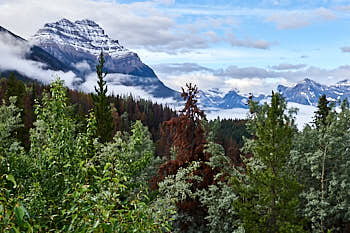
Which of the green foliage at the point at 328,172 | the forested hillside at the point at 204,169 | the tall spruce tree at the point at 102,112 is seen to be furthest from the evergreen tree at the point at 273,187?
the tall spruce tree at the point at 102,112

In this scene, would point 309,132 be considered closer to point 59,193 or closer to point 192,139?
point 192,139

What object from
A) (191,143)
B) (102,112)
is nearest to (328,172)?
(191,143)

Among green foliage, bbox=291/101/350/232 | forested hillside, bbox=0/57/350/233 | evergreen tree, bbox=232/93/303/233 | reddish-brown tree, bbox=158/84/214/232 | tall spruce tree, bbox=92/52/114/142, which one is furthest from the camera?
tall spruce tree, bbox=92/52/114/142

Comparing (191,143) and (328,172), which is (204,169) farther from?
(328,172)

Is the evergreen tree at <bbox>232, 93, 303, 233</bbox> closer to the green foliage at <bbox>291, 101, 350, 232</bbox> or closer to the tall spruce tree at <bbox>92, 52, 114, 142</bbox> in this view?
the green foliage at <bbox>291, 101, 350, 232</bbox>

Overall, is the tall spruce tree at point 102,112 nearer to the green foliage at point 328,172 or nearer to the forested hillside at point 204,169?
the forested hillside at point 204,169

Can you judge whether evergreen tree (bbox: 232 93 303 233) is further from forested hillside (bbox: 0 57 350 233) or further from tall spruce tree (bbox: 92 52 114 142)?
tall spruce tree (bbox: 92 52 114 142)

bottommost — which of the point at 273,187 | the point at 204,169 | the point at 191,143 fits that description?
the point at 204,169

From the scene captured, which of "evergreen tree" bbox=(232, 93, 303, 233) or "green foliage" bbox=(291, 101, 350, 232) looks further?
"green foliage" bbox=(291, 101, 350, 232)

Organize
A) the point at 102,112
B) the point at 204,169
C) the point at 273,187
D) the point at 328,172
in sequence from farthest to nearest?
the point at 102,112 → the point at 204,169 → the point at 328,172 → the point at 273,187

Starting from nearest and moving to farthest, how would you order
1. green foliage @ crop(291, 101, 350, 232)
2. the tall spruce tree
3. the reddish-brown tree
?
A: green foliage @ crop(291, 101, 350, 232)
the reddish-brown tree
the tall spruce tree

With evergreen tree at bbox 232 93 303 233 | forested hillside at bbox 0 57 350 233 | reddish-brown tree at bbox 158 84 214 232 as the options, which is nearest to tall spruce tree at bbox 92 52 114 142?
forested hillside at bbox 0 57 350 233

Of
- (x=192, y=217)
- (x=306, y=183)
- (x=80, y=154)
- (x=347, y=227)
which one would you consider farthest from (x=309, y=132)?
(x=80, y=154)

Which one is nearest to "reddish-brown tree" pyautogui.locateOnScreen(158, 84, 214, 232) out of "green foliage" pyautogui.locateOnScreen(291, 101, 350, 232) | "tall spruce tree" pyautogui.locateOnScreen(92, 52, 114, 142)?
"green foliage" pyautogui.locateOnScreen(291, 101, 350, 232)
